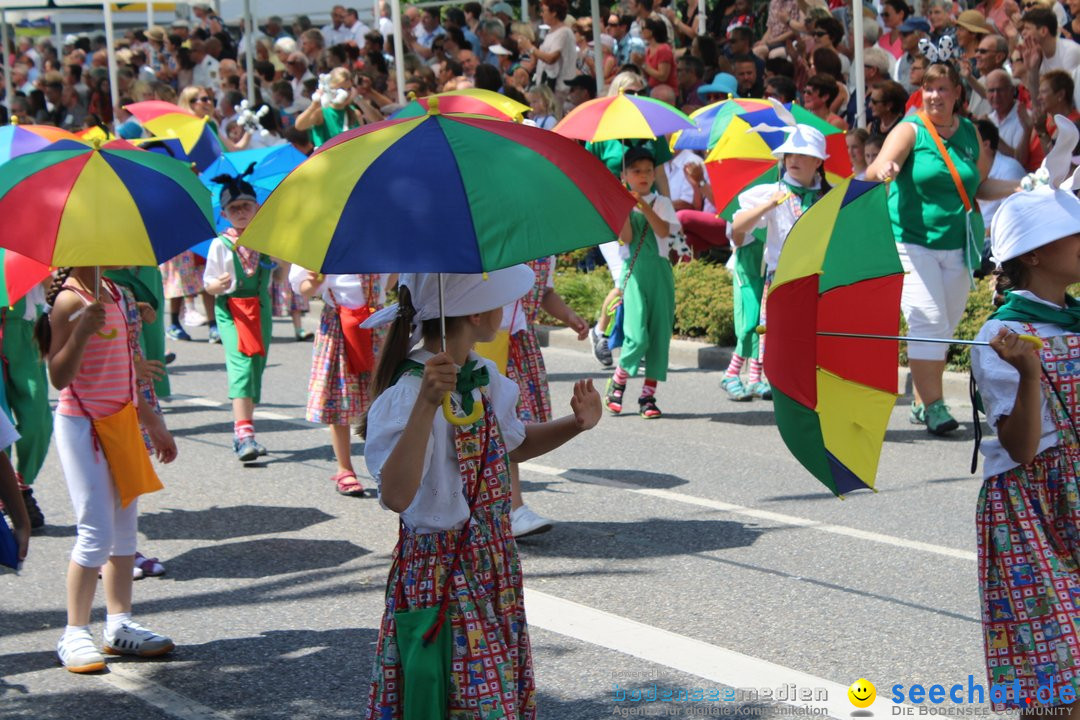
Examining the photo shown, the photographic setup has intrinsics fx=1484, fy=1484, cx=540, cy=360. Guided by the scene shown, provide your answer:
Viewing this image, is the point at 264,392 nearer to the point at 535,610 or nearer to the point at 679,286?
the point at 679,286

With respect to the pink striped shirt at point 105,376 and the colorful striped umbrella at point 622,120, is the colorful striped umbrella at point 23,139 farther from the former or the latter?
the colorful striped umbrella at point 622,120

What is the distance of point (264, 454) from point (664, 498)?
108 inches

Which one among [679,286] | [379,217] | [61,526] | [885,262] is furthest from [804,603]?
[679,286]

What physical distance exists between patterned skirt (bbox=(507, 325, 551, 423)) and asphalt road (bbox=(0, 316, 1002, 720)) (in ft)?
2.04

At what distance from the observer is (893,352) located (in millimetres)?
3996

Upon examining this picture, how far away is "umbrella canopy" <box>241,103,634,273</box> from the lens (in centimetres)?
344

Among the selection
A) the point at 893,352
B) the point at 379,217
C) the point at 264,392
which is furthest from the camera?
the point at 264,392

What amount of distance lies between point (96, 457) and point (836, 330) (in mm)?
2981

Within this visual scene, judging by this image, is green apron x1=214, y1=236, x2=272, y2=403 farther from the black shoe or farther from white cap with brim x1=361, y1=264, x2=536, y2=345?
white cap with brim x1=361, y1=264, x2=536, y2=345

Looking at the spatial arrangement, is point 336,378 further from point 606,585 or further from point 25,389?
point 606,585

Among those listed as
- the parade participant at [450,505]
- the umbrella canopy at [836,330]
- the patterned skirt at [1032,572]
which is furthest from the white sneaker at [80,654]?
the patterned skirt at [1032,572]

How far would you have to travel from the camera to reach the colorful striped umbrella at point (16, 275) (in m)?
5.43

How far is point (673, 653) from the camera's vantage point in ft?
17.7

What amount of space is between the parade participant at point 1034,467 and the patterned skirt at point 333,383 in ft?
14.9
